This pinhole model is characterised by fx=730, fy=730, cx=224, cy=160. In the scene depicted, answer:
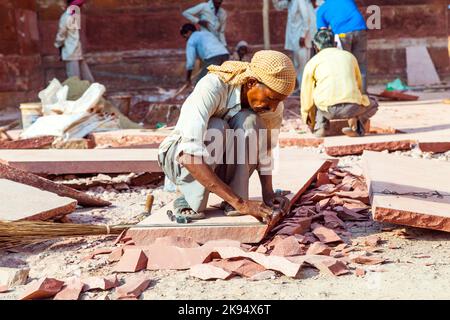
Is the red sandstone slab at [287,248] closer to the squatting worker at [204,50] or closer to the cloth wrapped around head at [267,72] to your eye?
the cloth wrapped around head at [267,72]

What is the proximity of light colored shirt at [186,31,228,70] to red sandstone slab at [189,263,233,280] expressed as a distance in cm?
732

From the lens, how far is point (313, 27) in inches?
504

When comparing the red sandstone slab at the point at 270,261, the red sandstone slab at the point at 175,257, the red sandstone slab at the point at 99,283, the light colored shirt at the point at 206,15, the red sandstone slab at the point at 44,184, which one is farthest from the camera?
the light colored shirt at the point at 206,15

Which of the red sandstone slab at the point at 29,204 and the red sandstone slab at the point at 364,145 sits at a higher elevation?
the red sandstone slab at the point at 29,204

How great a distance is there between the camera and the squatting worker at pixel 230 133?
368 cm

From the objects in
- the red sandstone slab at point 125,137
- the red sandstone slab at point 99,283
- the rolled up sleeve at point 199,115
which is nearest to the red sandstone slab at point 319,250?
the rolled up sleeve at point 199,115

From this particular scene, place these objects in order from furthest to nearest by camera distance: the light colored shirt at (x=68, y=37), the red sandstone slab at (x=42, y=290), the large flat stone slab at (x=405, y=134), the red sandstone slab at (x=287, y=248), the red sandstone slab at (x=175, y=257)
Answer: the light colored shirt at (x=68, y=37), the large flat stone slab at (x=405, y=134), the red sandstone slab at (x=287, y=248), the red sandstone slab at (x=175, y=257), the red sandstone slab at (x=42, y=290)

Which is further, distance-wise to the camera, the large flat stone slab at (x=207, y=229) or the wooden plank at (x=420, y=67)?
the wooden plank at (x=420, y=67)

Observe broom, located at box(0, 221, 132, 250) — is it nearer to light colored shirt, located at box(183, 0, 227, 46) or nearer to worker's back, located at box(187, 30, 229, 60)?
worker's back, located at box(187, 30, 229, 60)

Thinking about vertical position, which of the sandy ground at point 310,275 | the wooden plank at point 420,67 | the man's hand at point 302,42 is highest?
the man's hand at point 302,42

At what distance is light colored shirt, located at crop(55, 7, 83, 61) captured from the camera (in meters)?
12.1

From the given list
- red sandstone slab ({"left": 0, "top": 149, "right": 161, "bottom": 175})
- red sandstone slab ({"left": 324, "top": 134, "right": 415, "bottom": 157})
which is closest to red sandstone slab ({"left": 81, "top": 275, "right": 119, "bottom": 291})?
red sandstone slab ({"left": 0, "top": 149, "right": 161, "bottom": 175})

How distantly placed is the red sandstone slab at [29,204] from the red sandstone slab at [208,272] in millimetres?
1234
